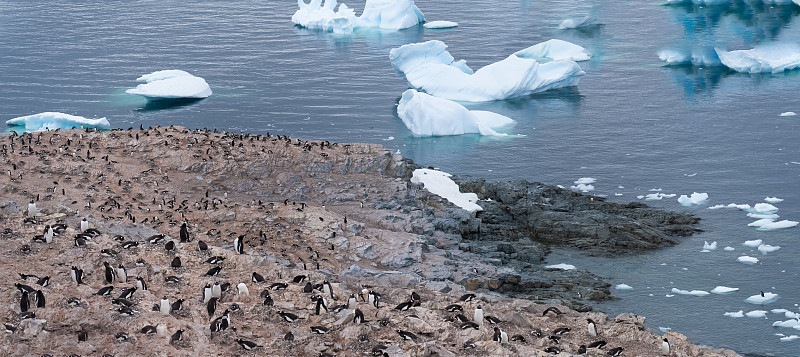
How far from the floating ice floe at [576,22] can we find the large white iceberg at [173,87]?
35555mm

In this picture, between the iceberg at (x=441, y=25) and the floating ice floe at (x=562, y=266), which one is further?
the iceberg at (x=441, y=25)

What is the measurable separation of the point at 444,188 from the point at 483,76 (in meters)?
24.5

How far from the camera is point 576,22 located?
88.5m

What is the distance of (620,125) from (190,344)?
44.7m

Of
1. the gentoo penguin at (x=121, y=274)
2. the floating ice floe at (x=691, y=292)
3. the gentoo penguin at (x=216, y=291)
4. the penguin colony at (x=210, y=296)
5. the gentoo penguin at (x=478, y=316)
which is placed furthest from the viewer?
the floating ice floe at (x=691, y=292)

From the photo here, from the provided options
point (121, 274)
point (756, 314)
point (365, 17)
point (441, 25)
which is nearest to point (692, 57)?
point (441, 25)

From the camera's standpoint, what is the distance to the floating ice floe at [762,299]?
1441 inches

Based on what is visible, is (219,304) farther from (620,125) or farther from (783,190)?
(620,125)

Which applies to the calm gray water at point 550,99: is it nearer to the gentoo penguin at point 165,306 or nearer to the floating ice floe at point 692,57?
the floating ice floe at point 692,57

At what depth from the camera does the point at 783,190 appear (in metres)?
48.6

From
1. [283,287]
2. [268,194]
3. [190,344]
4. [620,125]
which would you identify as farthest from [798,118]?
[190,344]

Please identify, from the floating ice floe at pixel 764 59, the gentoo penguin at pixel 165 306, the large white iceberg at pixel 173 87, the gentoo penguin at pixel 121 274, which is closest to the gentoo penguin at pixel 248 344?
the gentoo penguin at pixel 165 306

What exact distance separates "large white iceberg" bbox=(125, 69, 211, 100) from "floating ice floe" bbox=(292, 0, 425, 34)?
25.3 meters

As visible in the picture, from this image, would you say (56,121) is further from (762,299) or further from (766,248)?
(762,299)
